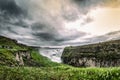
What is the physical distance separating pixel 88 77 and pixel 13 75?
8642 millimetres

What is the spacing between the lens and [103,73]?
2542 cm

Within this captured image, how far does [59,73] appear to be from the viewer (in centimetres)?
2744

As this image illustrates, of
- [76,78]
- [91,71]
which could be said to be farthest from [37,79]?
[91,71]

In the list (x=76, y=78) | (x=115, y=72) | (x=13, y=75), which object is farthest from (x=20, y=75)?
(x=115, y=72)

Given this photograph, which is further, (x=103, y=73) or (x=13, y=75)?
(x=13, y=75)

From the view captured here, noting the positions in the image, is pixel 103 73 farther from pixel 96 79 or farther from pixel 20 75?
pixel 20 75

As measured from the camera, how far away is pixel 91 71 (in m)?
26.5

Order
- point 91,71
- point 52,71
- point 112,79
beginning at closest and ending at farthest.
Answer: point 112,79, point 91,71, point 52,71

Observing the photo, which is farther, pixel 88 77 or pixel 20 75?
pixel 20 75

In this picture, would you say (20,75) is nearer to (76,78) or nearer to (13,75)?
(13,75)

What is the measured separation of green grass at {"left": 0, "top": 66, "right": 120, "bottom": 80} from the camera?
25323mm

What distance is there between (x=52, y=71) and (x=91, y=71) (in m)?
4.83

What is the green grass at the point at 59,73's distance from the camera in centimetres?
2532

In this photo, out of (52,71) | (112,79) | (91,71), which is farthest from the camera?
(52,71)
